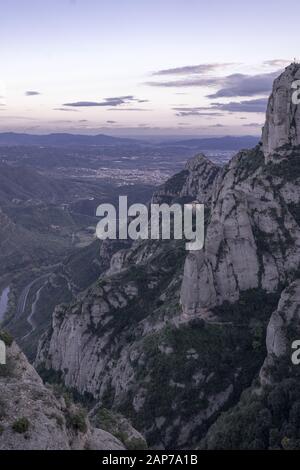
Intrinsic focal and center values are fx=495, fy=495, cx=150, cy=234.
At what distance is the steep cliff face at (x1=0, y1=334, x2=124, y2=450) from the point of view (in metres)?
32.3

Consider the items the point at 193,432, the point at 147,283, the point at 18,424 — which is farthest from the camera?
the point at 147,283

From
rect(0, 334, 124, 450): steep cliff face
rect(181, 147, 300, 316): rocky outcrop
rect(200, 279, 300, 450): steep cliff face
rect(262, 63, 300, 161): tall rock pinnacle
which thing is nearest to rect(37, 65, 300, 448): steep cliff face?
rect(181, 147, 300, 316): rocky outcrop

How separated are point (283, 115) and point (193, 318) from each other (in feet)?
182

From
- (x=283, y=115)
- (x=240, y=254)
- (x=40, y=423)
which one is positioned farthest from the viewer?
(x=283, y=115)

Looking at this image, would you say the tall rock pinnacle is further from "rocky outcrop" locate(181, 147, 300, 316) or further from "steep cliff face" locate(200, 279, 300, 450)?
"steep cliff face" locate(200, 279, 300, 450)

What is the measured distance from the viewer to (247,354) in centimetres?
7969

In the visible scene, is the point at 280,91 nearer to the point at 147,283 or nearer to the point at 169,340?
the point at 147,283

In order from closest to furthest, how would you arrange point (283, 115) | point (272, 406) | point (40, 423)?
point (40, 423)
point (272, 406)
point (283, 115)

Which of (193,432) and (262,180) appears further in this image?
(262,180)

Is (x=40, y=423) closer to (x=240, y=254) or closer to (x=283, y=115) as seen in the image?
(x=240, y=254)

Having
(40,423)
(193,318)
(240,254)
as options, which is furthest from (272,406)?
(40,423)

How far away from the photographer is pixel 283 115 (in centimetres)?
11400
